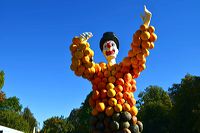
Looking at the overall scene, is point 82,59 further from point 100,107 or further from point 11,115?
point 11,115

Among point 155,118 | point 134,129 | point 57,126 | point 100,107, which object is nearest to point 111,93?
point 100,107

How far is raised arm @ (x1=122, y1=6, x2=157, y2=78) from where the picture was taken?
11.9m

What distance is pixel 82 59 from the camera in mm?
12180

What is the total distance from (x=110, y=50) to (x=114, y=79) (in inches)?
43.0

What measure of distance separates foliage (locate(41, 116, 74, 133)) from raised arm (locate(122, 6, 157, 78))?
176 ft

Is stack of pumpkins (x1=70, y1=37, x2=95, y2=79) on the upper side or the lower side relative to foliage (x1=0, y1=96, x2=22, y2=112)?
lower

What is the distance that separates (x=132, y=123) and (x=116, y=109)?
2.02 feet

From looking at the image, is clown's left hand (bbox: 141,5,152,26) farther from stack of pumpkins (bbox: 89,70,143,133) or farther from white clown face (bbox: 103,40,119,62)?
stack of pumpkins (bbox: 89,70,143,133)

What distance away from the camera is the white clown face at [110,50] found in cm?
1275

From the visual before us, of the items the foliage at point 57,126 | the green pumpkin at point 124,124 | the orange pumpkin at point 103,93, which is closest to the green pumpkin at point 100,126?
the green pumpkin at point 124,124

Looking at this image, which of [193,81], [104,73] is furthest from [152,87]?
[104,73]

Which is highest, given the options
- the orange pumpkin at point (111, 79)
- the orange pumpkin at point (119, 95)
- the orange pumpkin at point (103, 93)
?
the orange pumpkin at point (111, 79)

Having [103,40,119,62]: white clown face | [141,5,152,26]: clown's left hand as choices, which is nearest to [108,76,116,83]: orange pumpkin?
[103,40,119,62]: white clown face

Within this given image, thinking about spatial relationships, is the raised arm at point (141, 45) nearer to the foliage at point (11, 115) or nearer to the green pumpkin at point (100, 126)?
the green pumpkin at point (100, 126)
